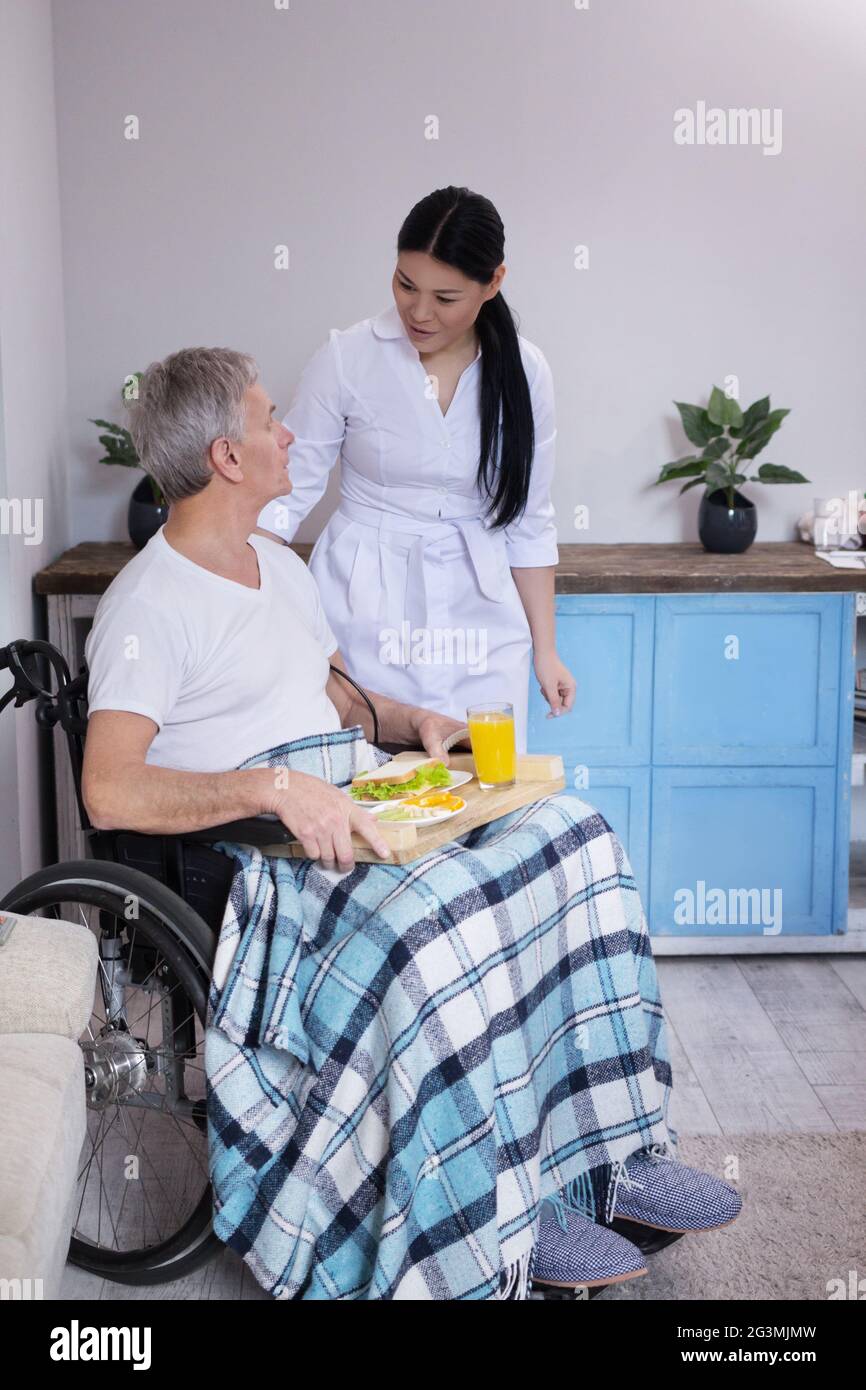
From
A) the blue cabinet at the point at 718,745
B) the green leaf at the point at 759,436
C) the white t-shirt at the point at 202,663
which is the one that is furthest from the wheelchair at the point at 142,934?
the green leaf at the point at 759,436

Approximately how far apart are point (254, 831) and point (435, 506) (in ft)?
3.24

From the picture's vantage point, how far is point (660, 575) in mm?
2984

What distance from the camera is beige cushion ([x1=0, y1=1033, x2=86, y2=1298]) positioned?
132 centimetres

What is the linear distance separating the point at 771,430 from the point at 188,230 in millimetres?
1336

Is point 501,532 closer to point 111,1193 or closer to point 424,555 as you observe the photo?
point 424,555

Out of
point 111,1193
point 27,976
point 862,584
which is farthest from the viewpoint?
point 862,584

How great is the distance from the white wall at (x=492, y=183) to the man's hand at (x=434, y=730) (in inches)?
47.7

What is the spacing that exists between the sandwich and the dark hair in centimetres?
69

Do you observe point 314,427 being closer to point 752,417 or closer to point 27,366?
point 27,366

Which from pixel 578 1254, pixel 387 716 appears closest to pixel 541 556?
pixel 387 716

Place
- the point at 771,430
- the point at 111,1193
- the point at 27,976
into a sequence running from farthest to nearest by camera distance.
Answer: the point at 771,430
the point at 111,1193
the point at 27,976

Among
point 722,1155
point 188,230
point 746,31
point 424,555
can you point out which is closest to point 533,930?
point 722,1155

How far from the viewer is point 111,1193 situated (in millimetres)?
2230

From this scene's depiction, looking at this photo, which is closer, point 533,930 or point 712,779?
point 533,930
